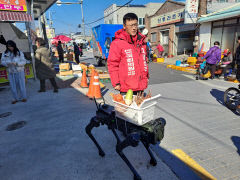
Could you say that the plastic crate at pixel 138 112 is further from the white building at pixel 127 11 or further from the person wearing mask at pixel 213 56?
the white building at pixel 127 11

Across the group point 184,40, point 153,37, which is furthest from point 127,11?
point 184,40

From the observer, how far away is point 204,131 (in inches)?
142

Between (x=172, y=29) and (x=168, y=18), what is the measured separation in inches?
60.9

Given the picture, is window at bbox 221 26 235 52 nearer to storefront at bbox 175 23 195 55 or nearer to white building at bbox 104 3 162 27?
storefront at bbox 175 23 195 55

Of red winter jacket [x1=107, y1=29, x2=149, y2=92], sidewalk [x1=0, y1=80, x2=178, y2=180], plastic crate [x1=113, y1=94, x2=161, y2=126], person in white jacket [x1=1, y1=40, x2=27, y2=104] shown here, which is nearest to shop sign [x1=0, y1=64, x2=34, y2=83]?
person in white jacket [x1=1, y1=40, x2=27, y2=104]

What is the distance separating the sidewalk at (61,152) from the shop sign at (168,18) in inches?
661

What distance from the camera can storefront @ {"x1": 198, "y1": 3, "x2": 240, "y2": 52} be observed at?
1184 cm

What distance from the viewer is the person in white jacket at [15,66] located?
17.5ft

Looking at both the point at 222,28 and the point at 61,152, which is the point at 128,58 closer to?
the point at 61,152

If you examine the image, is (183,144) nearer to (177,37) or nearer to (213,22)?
(213,22)

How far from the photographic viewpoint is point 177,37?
19484 mm

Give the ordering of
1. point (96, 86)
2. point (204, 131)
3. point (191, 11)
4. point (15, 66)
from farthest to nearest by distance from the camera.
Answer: point (191, 11) < point (96, 86) < point (15, 66) < point (204, 131)

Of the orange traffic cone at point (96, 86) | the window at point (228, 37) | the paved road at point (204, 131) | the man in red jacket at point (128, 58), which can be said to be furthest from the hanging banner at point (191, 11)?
the man in red jacket at point (128, 58)

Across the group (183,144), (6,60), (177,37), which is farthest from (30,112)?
(177,37)
